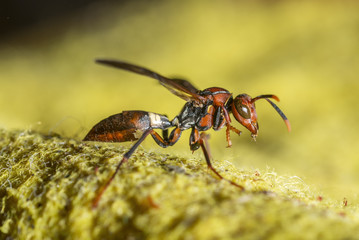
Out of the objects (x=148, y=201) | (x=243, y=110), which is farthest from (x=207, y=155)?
(x=243, y=110)

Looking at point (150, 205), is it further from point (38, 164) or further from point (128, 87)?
point (128, 87)

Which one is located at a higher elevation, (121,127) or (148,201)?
(121,127)

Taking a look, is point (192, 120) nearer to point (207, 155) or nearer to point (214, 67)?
point (207, 155)

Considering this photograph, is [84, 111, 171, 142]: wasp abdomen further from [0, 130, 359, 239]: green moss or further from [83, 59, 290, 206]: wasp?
[0, 130, 359, 239]: green moss

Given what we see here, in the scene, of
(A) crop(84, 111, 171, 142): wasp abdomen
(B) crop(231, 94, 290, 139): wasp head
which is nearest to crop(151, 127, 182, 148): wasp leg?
(A) crop(84, 111, 171, 142): wasp abdomen

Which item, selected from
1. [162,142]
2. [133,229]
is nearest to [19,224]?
[133,229]

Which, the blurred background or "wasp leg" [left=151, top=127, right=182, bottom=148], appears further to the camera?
the blurred background
